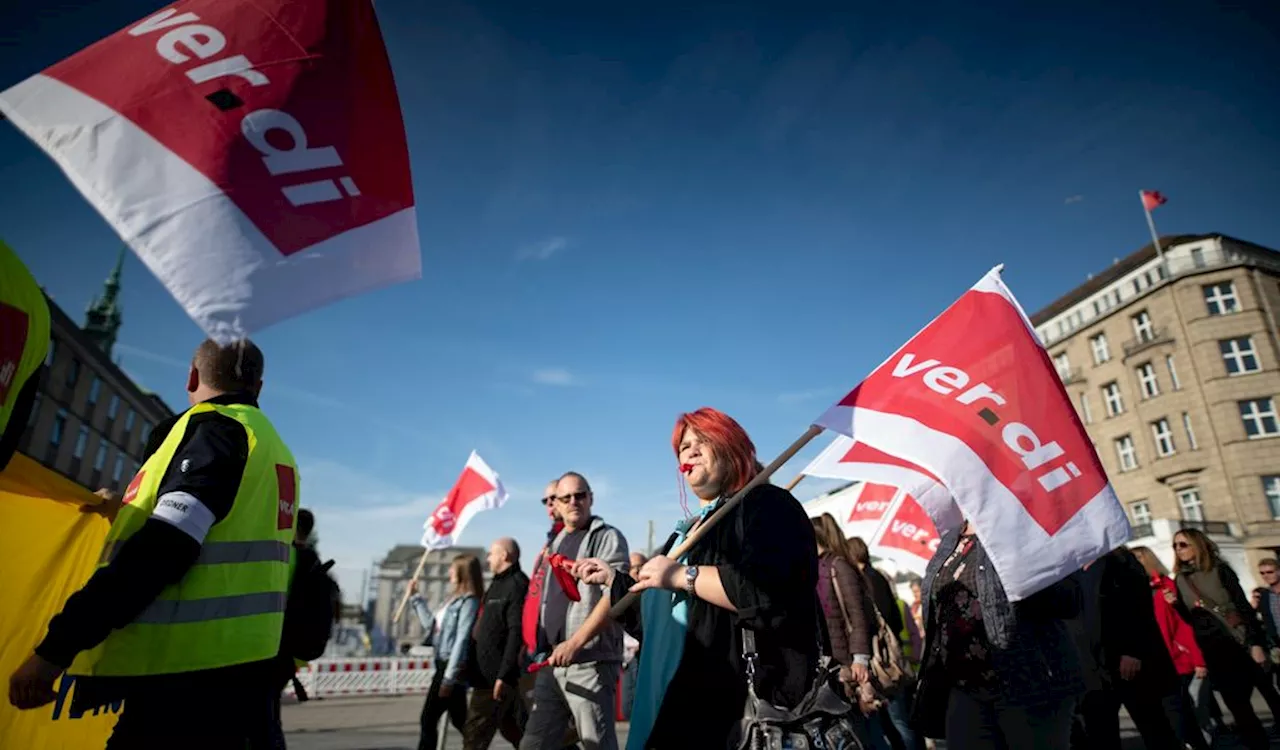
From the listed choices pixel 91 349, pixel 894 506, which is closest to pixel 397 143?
pixel 894 506

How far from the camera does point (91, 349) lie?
42906 mm

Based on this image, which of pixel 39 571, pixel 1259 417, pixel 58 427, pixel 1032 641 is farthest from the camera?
pixel 58 427

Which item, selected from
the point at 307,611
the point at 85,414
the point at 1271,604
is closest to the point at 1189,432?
the point at 1271,604

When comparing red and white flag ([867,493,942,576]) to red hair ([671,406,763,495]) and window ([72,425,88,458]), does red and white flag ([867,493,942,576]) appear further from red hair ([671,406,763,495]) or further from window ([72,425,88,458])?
window ([72,425,88,458])

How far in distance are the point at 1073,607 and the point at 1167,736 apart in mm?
2636

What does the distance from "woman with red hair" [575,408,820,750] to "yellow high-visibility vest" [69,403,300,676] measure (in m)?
1.24

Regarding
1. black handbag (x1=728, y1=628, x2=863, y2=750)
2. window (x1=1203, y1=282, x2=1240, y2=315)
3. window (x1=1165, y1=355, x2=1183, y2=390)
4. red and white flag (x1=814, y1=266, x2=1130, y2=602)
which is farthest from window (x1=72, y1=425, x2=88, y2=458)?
window (x1=1203, y1=282, x2=1240, y2=315)

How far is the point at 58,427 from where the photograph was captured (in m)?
41.6

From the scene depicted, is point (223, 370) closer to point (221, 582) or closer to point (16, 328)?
point (16, 328)

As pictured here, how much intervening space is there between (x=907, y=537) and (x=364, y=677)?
64.4ft

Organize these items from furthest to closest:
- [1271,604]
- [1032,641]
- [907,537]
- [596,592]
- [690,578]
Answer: [1271,604] → [907,537] → [596,592] → [1032,641] → [690,578]

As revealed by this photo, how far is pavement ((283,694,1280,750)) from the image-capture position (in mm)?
7902

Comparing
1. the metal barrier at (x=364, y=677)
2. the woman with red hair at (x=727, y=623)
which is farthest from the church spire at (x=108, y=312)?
the woman with red hair at (x=727, y=623)

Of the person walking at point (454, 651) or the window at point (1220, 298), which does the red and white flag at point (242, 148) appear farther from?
the window at point (1220, 298)
